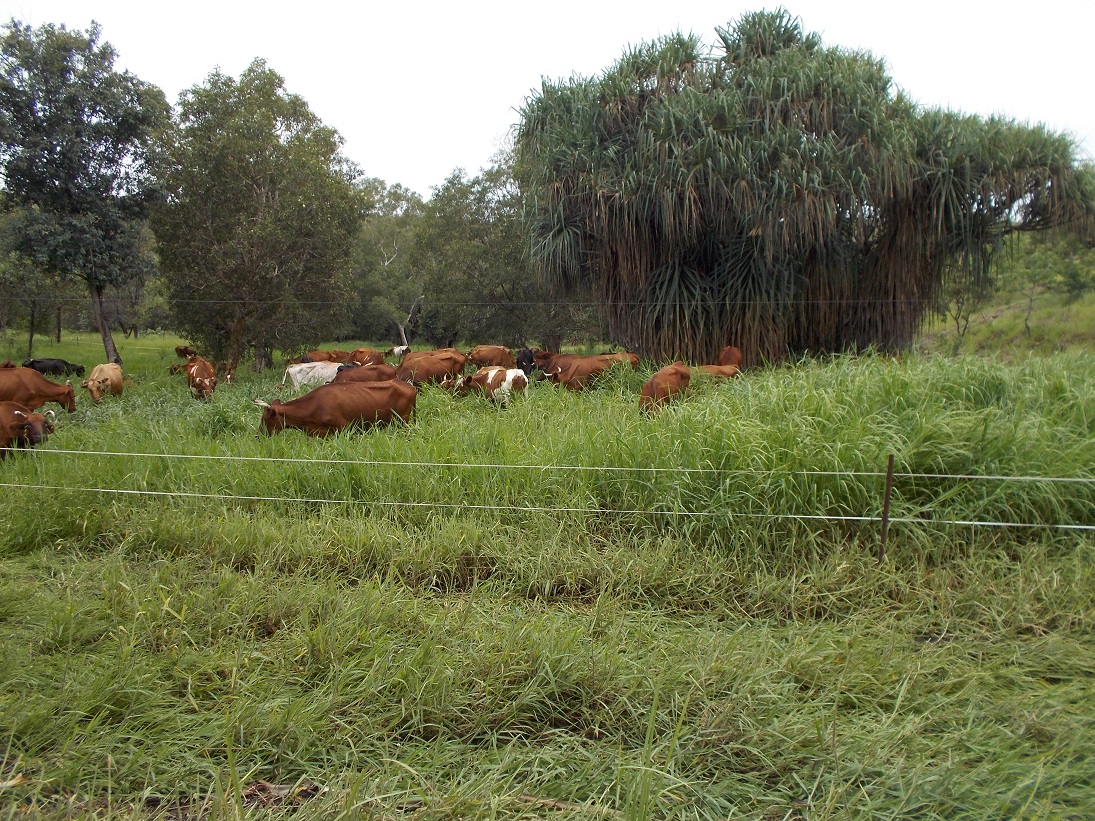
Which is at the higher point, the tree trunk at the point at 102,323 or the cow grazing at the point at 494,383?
the tree trunk at the point at 102,323

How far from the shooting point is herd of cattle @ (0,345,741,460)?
6.30 meters

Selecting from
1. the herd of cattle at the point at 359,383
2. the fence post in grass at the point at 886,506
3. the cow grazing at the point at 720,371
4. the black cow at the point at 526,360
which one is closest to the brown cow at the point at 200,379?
the herd of cattle at the point at 359,383

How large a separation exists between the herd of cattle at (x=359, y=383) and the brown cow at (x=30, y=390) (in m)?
0.01

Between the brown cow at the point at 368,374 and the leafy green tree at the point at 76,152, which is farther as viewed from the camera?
the leafy green tree at the point at 76,152

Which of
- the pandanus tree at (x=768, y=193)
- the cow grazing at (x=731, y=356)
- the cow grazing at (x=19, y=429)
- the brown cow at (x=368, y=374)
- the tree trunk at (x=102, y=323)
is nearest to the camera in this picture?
the cow grazing at (x=19, y=429)

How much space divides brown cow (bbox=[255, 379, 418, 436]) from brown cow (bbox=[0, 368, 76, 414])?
159 inches

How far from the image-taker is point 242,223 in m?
12.0

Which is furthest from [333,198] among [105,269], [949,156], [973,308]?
[973,308]

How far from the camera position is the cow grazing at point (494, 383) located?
8383 millimetres

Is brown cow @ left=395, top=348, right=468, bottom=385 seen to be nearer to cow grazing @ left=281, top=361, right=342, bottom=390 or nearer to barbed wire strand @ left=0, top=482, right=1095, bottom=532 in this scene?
cow grazing @ left=281, top=361, right=342, bottom=390

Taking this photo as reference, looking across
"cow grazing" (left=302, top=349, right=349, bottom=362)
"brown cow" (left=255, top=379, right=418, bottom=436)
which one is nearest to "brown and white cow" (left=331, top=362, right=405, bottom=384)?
"brown cow" (left=255, top=379, right=418, bottom=436)

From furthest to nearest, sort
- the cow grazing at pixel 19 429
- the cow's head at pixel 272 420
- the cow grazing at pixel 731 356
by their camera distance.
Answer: the cow grazing at pixel 731 356 < the cow's head at pixel 272 420 < the cow grazing at pixel 19 429

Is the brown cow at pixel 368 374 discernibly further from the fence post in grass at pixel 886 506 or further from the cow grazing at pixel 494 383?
the fence post in grass at pixel 886 506

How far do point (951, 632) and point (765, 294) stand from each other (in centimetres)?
788
